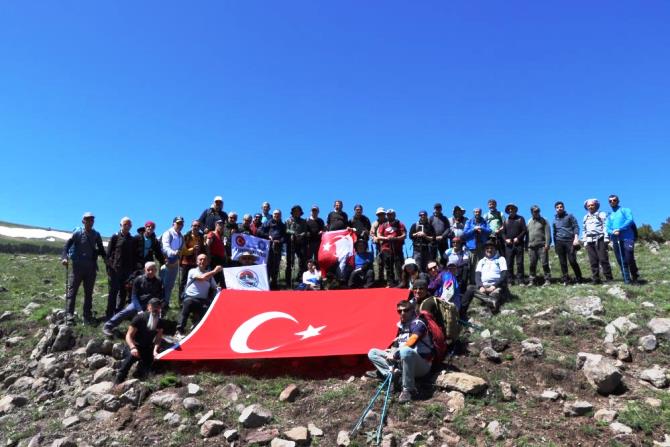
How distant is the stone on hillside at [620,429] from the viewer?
677 centimetres

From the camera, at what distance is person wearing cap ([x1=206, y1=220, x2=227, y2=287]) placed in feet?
43.3

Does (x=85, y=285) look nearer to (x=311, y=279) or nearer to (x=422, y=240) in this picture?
(x=311, y=279)

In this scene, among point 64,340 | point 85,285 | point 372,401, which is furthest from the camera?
point 85,285

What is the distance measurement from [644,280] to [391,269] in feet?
24.5

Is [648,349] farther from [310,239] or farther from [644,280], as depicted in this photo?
[310,239]

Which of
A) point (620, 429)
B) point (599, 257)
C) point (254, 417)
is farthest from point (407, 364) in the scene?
point (599, 257)

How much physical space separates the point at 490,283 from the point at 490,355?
356 cm

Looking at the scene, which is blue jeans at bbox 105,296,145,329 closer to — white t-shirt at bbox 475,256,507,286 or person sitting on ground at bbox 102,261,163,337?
person sitting on ground at bbox 102,261,163,337

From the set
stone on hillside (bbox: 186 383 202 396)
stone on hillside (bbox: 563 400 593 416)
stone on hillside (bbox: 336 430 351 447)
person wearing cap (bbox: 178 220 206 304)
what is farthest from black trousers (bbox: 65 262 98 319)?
stone on hillside (bbox: 563 400 593 416)

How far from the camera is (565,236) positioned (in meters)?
14.1

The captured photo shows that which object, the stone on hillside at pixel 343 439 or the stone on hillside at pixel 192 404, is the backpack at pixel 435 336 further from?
the stone on hillside at pixel 192 404

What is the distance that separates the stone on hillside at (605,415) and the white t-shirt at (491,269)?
5.28m

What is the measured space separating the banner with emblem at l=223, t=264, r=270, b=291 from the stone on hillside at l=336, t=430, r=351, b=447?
266 inches

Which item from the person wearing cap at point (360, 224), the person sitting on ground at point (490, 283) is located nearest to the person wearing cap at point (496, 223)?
the person sitting on ground at point (490, 283)
